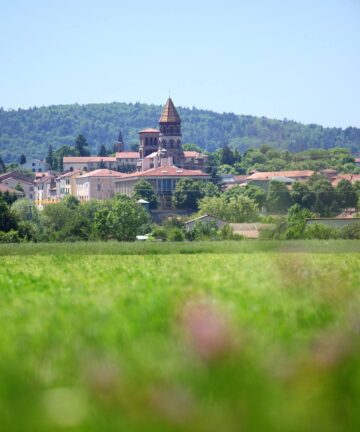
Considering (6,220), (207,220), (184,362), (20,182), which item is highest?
(184,362)

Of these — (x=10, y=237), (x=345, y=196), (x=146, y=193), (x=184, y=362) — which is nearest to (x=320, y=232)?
(x=10, y=237)

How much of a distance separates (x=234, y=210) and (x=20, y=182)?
255 feet

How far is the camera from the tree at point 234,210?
12062 cm

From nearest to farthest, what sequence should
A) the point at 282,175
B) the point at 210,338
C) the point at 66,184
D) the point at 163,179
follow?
the point at 210,338
the point at 163,179
the point at 282,175
the point at 66,184

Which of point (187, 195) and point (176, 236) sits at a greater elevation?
point (176, 236)

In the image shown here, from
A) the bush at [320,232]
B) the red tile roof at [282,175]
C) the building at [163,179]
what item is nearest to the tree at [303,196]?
the red tile roof at [282,175]

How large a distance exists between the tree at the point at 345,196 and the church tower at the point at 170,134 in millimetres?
53637

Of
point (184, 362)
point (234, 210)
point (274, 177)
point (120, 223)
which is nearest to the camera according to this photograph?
point (184, 362)

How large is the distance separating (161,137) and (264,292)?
167m

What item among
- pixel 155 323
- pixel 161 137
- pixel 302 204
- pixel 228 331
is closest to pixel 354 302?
Result: pixel 155 323

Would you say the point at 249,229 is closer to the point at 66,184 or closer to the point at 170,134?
the point at 170,134

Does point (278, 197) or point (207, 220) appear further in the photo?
point (278, 197)

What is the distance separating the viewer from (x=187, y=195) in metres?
148

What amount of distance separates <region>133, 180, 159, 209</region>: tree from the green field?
133 metres
